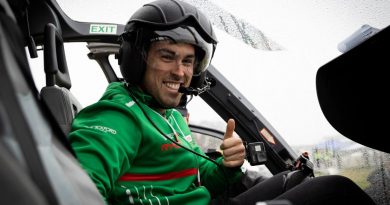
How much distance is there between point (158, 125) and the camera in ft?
3.80

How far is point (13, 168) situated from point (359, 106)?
0.56 m

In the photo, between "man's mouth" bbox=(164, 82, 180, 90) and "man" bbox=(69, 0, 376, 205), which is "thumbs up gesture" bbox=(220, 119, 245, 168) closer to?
"man" bbox=(69, 0, 376, 205)

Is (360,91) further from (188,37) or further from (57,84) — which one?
(57,84)

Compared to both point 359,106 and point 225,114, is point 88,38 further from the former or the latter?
point 359,106

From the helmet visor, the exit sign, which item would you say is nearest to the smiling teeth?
the helmet visor

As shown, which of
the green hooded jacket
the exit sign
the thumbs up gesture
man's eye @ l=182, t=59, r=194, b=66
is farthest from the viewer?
the exit sign

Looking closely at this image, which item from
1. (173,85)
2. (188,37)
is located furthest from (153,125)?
(188,37)

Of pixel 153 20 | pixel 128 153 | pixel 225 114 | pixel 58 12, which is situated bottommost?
pixel 225 114

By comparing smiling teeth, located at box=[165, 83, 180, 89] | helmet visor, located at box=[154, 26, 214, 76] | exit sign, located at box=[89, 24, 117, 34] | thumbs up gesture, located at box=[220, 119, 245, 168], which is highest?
helmet visor, located at box=[154, 26, 214, 76]

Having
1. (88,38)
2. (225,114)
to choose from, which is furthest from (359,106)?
(88,38)

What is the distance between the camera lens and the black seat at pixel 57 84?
1.34m

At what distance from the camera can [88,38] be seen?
2.12 meters

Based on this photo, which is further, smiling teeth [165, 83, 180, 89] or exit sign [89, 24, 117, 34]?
exit sign [89, 24, 117, 34]

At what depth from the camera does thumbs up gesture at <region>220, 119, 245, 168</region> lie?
3.69 ft
